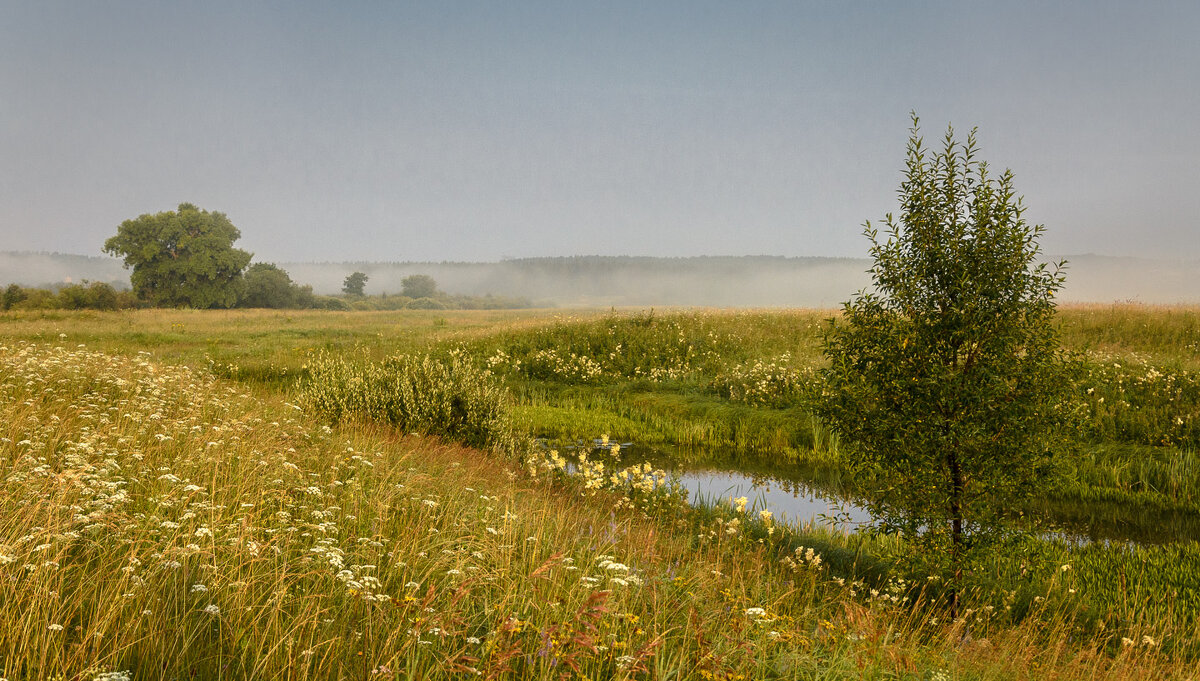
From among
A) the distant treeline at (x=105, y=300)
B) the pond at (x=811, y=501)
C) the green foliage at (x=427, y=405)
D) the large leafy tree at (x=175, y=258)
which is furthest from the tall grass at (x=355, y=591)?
the large leafy tree at (x=175, y=258)

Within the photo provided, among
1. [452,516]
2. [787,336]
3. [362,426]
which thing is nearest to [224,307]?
[787,336]

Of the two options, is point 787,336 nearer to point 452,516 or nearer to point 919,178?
point 919,178

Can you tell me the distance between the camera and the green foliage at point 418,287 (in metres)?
140

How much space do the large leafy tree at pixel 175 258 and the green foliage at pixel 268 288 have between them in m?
4.56

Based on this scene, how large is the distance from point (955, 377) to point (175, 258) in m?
81.9

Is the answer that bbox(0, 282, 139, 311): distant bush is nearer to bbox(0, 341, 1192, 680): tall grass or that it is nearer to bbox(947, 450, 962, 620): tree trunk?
bbox(0, 341, 1192, 680): tall grass

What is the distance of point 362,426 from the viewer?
37.2 ft

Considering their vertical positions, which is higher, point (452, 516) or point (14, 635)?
point (14, 635)

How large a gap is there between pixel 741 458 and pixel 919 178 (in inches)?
374

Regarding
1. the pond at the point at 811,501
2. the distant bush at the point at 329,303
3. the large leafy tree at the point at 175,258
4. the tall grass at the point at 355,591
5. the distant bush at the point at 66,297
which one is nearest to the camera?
the tall grass at the point at 355,591

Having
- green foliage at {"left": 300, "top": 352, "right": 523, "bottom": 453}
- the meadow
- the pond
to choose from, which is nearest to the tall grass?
the meadow

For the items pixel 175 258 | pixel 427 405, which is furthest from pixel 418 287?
pixel 427 405

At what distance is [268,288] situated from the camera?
80688 mm

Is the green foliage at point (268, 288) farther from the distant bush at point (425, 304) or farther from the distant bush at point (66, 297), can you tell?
the distant bush at point (425, 304)
